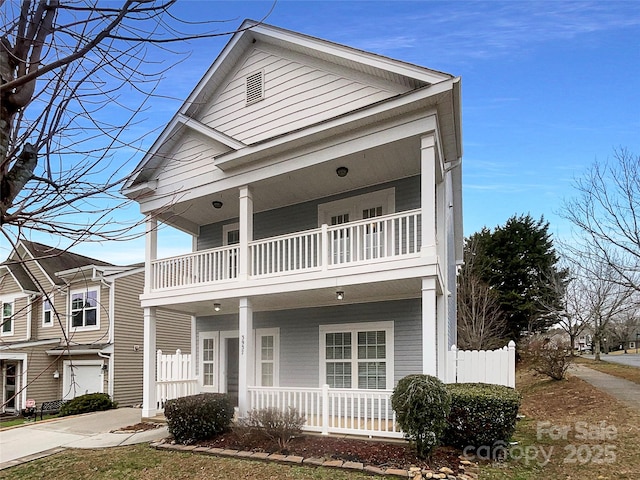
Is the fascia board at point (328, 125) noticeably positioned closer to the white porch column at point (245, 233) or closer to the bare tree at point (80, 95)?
the white porch column at point (245, 233)

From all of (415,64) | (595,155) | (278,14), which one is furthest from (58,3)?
(595,155)

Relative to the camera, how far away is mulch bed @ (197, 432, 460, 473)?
25.4 feet

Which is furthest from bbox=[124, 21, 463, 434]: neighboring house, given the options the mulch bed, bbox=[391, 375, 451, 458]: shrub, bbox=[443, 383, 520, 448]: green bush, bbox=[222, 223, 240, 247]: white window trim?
the mulch bed

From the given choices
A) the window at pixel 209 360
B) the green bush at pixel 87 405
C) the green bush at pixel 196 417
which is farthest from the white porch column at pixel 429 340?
the green bush at pixel 87 405

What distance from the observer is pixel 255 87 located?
1222cm

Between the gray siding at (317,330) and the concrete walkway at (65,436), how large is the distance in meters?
3.46

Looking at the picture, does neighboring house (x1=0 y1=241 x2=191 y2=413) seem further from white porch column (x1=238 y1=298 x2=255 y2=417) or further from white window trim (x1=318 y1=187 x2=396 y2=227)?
white window trim (x1=318 y1=187 x2=396 y2=227)

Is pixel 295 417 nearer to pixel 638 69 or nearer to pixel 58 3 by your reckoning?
pixel 58 3

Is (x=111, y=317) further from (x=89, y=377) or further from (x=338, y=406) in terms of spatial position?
(x=338, y=406)

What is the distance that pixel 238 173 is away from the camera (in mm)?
11648

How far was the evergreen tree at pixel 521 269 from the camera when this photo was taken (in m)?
30.2

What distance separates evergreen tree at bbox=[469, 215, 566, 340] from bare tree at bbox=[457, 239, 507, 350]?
115cm

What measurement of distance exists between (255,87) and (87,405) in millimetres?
13159

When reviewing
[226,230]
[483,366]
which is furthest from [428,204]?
[226,230]
